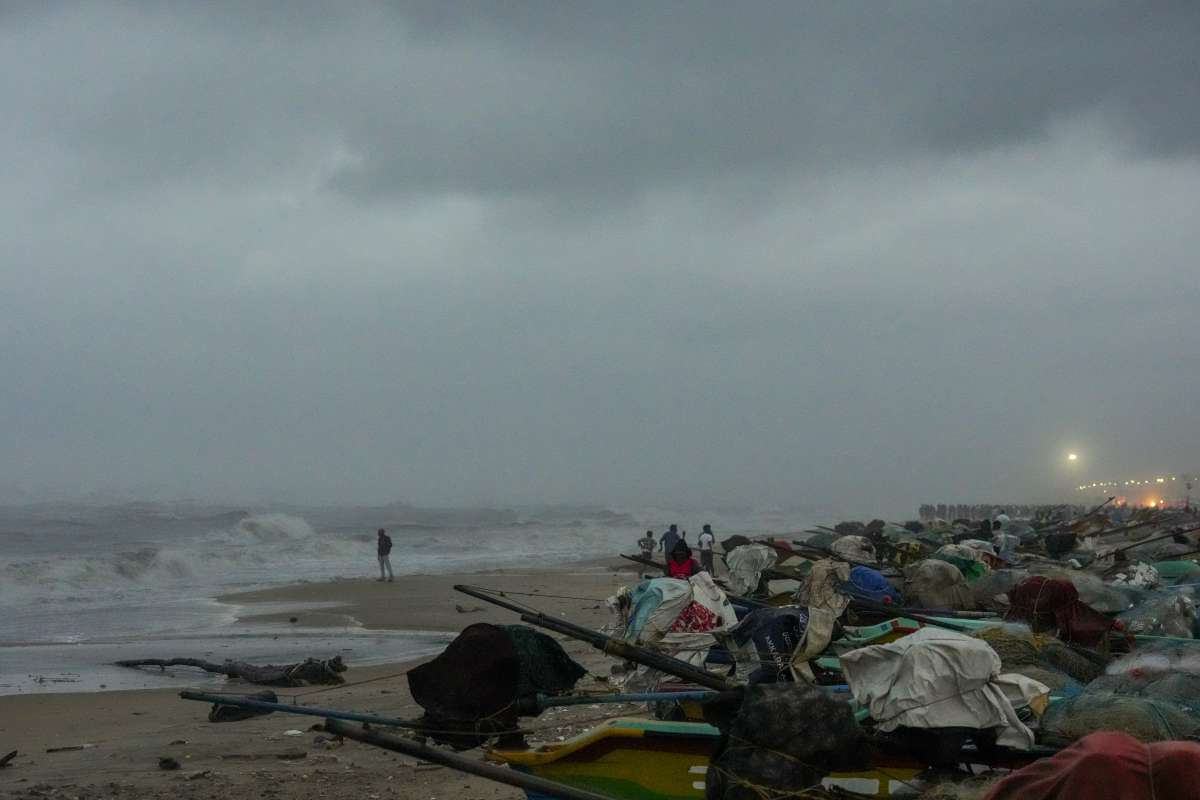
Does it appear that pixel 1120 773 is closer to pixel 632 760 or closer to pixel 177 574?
pixel 632 760

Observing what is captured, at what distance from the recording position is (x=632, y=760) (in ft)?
22.8

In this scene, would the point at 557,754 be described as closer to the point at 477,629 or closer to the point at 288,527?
the point at 477,629

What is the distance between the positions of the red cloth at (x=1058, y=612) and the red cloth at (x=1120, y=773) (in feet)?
24.2

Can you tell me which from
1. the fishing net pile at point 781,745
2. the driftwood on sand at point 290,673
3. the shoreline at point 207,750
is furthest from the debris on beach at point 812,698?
the driftwood on sand at point 290,673

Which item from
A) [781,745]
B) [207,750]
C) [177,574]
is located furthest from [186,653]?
[177,574]

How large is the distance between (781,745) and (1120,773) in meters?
2.38

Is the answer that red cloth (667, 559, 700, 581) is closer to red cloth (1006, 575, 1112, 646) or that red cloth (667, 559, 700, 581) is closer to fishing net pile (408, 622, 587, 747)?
red cloth (1006, 575, 1112, 646)

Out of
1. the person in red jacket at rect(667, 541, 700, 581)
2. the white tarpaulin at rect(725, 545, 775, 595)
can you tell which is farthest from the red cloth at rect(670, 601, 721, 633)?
the white tarpaulin at rect(725, 545, 775, 595)

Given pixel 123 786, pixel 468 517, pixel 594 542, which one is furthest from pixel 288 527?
pixel 123 786

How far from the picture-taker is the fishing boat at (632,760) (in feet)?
22.5

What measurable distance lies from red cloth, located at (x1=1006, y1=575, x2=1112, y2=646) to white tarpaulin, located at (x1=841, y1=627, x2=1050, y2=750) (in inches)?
175

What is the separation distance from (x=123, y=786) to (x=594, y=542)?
2054 inches

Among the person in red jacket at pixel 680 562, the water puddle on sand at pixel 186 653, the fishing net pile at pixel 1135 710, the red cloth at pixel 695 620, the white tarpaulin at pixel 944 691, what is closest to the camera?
the white tarpaulin at pixel 944 691

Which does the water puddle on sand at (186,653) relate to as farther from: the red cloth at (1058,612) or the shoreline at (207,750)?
the red cloth at (1058,612)
